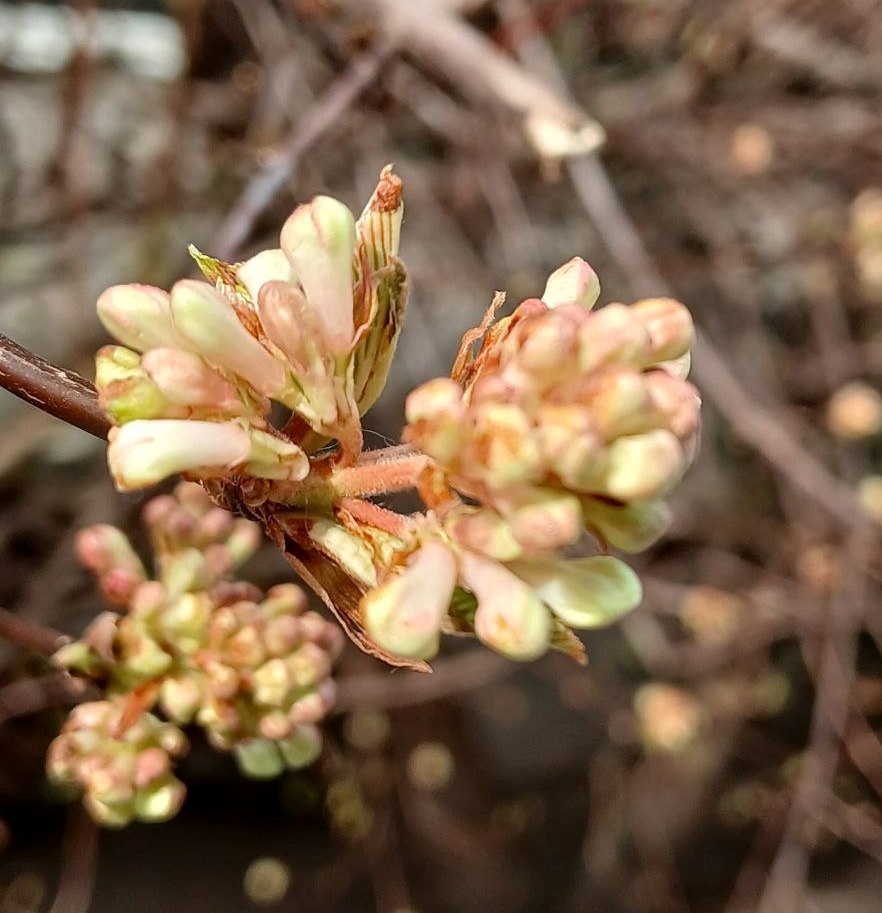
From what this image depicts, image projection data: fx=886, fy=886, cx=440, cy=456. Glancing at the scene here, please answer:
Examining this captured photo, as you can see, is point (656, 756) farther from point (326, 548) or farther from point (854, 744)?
point (326, 548)

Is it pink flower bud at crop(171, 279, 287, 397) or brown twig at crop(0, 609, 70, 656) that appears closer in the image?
pink flower bud at crop(171, 279, 287, 397)

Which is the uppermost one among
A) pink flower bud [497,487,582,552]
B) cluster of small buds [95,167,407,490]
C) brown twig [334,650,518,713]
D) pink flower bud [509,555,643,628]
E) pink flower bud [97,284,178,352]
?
pink flower bud [97,284,178,352]

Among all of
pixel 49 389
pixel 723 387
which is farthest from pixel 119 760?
pixel 723 387

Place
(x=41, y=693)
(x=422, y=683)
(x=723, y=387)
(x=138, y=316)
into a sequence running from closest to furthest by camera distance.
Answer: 1. (x=138, y=316)
2. (x=41, y=693)
3. (x=723, y=387)
4. (x=422, y=683)

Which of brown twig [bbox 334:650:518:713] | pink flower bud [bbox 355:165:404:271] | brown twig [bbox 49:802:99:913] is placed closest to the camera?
pink flower bud [bbox 355:165:404:271]

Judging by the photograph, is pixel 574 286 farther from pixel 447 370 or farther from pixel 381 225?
pixel 447 370

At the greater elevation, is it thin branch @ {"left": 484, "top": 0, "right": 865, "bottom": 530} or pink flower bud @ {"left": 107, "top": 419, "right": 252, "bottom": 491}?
pink flower bud @ {"left": 107, "top": 419, "right": 252, "bottom": 491}

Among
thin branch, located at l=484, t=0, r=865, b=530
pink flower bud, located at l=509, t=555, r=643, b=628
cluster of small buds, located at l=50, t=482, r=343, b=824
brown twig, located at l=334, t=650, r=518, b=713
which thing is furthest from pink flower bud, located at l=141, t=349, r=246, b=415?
brown twig, located at l=334, t=650, r=518, b=713

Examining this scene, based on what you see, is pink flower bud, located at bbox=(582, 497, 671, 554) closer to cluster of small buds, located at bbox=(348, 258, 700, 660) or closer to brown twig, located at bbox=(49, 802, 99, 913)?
cluster of small buds, located at bbox=(348, 258, 700, 660)

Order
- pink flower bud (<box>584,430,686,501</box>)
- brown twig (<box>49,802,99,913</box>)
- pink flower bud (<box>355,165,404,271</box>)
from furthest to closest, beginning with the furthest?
brown twig (<box>49,802,99,913</box>) → pink flower bud (<box>355,165,404,271</box>) → pink flower bud (<box>584,430,686,501</box>)
